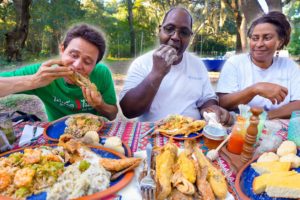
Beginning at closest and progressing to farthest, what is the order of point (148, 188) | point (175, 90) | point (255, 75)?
point (148, 188) < point (175, 90) < point (255, 75)

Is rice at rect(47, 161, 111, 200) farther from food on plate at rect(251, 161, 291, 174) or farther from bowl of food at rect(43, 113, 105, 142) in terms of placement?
food on plate at rect(251, 161, 291, 174)

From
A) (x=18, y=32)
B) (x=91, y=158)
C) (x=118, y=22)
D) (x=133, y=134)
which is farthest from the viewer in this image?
(x=118, y=22)

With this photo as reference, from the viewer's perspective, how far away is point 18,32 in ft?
27.7

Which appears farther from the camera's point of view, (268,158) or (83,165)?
(268,158)

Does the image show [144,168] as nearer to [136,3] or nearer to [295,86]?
[295,86]

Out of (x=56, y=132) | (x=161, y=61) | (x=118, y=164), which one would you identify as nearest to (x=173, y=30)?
(x=161, y=61)

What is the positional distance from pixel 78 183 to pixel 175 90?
190 centimetres

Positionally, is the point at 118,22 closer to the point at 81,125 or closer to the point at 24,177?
the point at 81,125

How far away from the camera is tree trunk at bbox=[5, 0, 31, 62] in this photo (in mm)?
8266

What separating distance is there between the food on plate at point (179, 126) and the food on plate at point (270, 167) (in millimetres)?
670

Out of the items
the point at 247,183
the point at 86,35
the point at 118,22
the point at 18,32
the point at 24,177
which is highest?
the point at 118,22

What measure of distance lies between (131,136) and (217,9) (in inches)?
1169

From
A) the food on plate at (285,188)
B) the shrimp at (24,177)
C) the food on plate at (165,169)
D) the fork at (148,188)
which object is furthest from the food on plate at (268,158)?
the shrimp at (24,177)

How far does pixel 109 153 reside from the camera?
1570 mm
